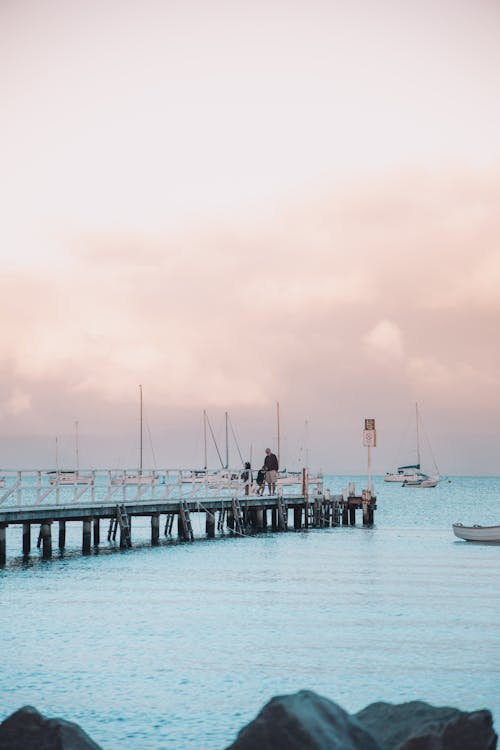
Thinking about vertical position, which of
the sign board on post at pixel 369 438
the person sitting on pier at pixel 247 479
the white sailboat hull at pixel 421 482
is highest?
the sign board on post at pixel 369 438

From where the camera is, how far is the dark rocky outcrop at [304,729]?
368 inches

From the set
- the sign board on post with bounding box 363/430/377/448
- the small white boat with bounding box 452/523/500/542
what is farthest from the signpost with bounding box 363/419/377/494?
the small white boat with bounding box 452/523/500/542

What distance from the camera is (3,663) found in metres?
17.8

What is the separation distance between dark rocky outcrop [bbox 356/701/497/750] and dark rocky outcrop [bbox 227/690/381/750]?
1.98 feet

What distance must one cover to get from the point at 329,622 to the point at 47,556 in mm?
15700

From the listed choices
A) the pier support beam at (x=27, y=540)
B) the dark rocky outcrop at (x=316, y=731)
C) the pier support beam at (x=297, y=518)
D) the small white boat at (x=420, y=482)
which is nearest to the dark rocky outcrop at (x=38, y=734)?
the dark rocky outcrop at (x=316, y=731)

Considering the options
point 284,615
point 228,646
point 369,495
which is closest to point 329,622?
point 284,615

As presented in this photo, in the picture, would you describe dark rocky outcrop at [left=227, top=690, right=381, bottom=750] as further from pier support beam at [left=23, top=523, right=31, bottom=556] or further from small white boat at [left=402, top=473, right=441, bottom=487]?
small white boat at [left=402, top=473, right=441, bottom=487]

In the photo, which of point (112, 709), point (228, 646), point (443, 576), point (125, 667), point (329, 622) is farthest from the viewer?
point (443, 576)

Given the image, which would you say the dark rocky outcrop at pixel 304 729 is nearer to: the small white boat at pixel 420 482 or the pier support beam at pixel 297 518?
the pier support beam at pixel 297 518

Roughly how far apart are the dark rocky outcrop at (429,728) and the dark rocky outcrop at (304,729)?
60cm

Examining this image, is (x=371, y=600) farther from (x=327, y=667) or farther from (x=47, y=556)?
(x=47, y=556)

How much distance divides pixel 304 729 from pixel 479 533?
116ft

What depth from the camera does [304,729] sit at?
934cm
